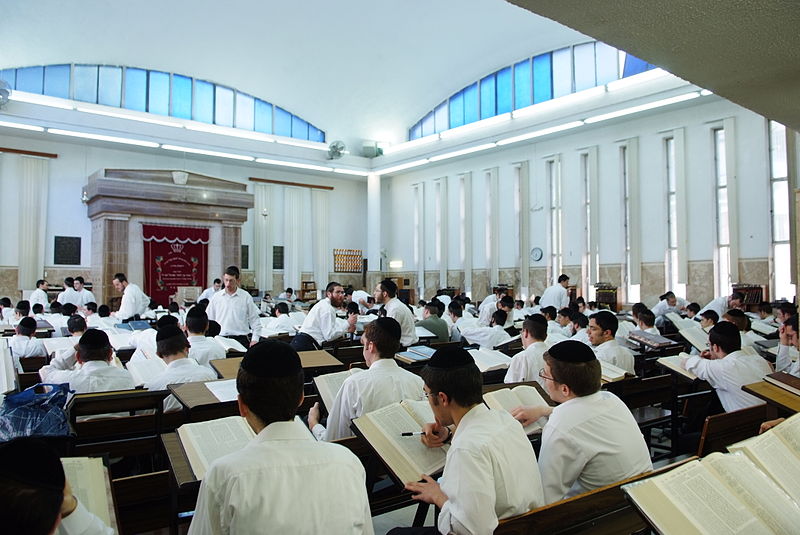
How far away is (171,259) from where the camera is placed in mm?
Answer: 16453

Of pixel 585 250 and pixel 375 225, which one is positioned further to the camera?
pixel 375 225

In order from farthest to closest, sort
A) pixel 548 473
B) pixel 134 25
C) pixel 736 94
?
pixel 134 25, pixel 736 94, pixel 548 473

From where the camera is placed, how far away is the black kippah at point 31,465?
3.56 feet

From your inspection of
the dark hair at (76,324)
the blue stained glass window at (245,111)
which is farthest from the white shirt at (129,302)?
the blue stained glass window at (245,111)

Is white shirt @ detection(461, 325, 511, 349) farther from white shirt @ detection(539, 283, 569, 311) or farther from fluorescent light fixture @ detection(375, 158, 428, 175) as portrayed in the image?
fluorescent light fixture @ detection(375, 158, 428, 175)

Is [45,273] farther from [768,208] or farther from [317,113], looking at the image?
[768,208]

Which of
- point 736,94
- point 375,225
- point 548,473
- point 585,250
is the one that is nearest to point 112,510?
point 548,473

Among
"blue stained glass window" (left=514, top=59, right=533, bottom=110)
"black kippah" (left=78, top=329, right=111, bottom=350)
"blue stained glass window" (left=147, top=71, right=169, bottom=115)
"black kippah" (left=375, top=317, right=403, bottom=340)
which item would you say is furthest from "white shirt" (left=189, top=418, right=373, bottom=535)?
"blue stained glass window" (left=147, top=71, right=169, bottom=115)

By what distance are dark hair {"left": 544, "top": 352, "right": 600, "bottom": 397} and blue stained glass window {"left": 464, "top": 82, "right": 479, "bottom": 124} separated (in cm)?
1794

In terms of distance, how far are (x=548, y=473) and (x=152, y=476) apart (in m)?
1.56

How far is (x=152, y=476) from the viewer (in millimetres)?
2139

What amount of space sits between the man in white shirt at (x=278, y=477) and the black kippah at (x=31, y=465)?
0.41 m

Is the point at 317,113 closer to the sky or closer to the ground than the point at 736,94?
closer to the sky

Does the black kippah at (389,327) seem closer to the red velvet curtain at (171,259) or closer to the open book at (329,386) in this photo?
the open book at (329,386)
